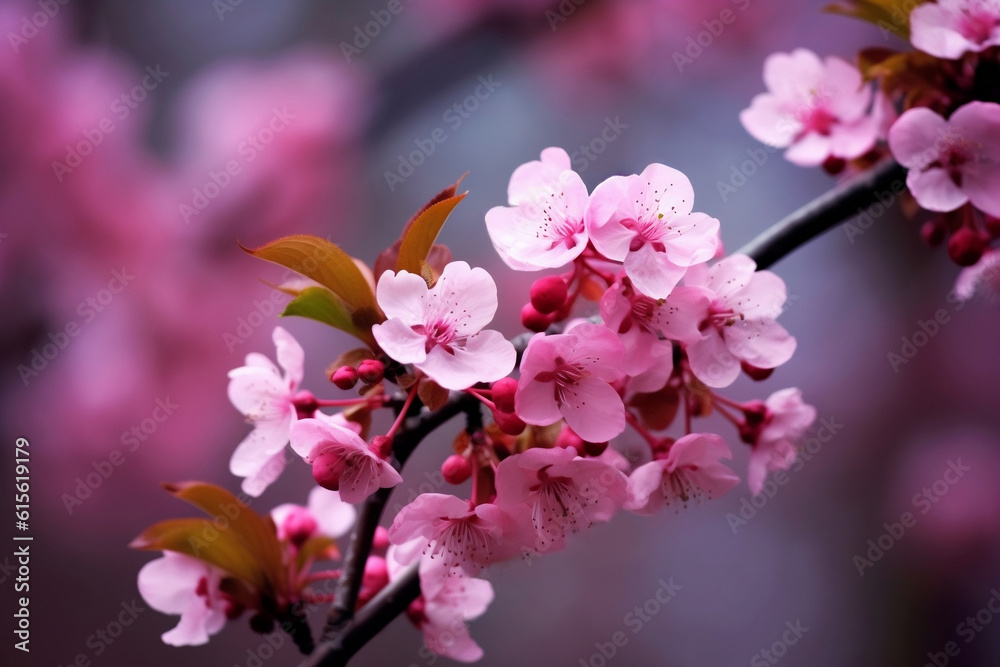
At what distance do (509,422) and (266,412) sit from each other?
0.84 ft

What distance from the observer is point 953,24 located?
66 centimetres

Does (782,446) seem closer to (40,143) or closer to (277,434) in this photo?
(277,434)

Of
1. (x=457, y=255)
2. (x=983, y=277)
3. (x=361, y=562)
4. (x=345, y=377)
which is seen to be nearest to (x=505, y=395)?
(x=345, y=377)

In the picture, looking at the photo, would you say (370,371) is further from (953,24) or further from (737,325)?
(953,24)

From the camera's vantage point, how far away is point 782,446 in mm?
689

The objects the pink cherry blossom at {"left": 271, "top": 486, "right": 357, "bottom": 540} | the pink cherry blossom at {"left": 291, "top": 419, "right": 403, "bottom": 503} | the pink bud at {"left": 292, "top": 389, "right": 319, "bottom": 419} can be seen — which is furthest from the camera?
the pink cherry blossom at {"left": 271, "top": 486, "right": 357, "bottom": 540}

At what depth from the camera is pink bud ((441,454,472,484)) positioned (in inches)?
22.0

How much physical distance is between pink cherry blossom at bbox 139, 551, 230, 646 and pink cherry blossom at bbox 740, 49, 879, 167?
782mm

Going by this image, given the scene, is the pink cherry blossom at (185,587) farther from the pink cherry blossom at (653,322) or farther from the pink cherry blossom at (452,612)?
the pink cherry blossom at (653,322)

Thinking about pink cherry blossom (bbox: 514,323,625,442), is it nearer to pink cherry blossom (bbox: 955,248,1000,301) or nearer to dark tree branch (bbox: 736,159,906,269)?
dark tree branch (bbox: 736,159,906,269)

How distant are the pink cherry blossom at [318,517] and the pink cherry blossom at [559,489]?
305 mm

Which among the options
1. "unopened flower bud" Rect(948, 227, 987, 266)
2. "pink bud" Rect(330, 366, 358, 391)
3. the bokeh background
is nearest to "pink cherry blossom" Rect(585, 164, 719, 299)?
"pink bud" Rect(330, 366, 358, 391)

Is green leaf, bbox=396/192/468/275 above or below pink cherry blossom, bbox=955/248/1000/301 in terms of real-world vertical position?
above

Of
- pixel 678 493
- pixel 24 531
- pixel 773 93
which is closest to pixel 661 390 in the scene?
pixel 678 493
